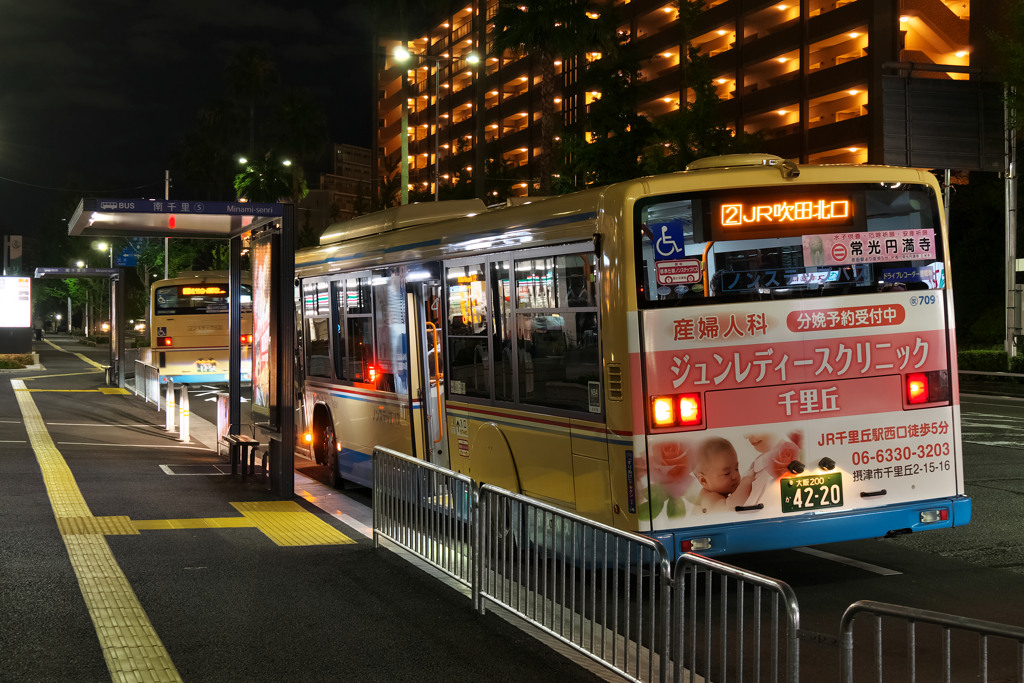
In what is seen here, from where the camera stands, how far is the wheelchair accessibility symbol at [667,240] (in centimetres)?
686

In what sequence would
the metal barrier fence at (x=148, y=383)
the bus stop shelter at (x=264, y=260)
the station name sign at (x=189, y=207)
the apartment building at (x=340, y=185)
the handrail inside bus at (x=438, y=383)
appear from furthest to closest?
the apartment building at (x=340, y=185)
the metal barrier fence at (x=148, y=383)
the bus stop shelter at (x=264, y=260)
the station name sign at (x=189, y=207)
the handrail inside bus at (x=438, y=383)

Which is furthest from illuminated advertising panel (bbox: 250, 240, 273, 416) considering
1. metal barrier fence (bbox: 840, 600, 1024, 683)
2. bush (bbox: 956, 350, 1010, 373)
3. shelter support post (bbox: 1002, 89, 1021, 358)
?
shelter support post (bbox: 1002, 89, 1021, 358)

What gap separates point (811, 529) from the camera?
6973mm

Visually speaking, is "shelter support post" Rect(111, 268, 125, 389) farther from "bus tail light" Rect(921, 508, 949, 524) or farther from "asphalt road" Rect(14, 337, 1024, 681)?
"bus tail light" Rect(921, 508, 949, 524)

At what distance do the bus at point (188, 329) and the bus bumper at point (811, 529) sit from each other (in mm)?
24971

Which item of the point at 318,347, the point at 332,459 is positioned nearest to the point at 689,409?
the point at 332,459

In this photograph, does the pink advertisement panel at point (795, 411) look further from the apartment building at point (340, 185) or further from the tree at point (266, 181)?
the apartment building at point (340, 185)

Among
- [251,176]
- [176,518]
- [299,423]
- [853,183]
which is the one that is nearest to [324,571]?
[176,518]

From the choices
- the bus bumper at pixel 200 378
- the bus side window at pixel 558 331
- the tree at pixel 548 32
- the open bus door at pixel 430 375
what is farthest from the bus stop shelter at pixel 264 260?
the bus bumper at pixel 200 378

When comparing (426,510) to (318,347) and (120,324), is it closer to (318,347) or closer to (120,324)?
(318,347)

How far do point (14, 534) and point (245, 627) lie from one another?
377 centimetres

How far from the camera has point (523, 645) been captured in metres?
6.13

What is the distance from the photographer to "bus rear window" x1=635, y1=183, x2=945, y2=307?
22.5 feet

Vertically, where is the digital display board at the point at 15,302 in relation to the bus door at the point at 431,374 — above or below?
above
